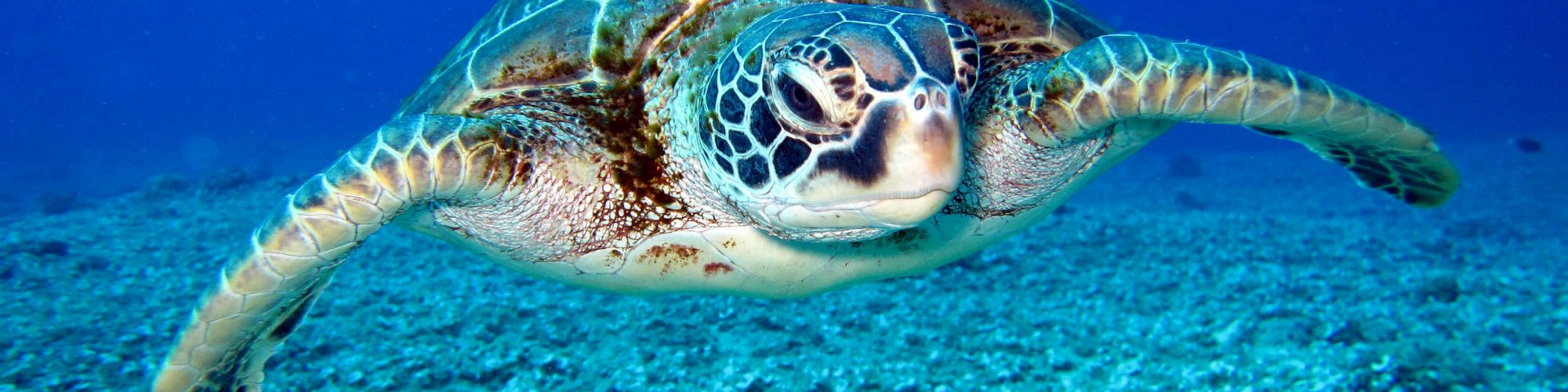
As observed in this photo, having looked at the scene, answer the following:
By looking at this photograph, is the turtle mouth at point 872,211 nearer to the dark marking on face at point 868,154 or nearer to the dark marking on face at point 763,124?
the dark marking on face at point 868,154

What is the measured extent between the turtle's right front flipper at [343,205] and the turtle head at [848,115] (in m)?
0.84

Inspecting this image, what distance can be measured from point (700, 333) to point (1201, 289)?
11.7 ft

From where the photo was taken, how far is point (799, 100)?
5.49 ft

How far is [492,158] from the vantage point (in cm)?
230

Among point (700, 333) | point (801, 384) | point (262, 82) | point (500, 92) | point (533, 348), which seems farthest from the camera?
point (262, 82)

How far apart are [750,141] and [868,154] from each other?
40 cm

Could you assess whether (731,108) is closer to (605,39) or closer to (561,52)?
(605,39)

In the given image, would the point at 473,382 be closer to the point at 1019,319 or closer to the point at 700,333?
the point at 700,333

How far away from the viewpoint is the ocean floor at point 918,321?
132 inches

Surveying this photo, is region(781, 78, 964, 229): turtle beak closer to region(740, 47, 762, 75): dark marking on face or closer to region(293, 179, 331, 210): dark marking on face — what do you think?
region(740, 47, 762, 75): dark marking on face

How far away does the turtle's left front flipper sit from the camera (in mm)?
2170

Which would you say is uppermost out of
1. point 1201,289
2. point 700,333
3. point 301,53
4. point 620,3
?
point 301,53

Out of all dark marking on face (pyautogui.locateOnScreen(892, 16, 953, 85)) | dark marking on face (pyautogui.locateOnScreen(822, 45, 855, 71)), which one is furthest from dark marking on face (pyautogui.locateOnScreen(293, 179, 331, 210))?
dark marking on face (pyautogui.locateOnScreen(892, 16, 953, 85))

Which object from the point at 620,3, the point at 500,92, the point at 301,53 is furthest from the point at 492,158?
the point at 301,53
